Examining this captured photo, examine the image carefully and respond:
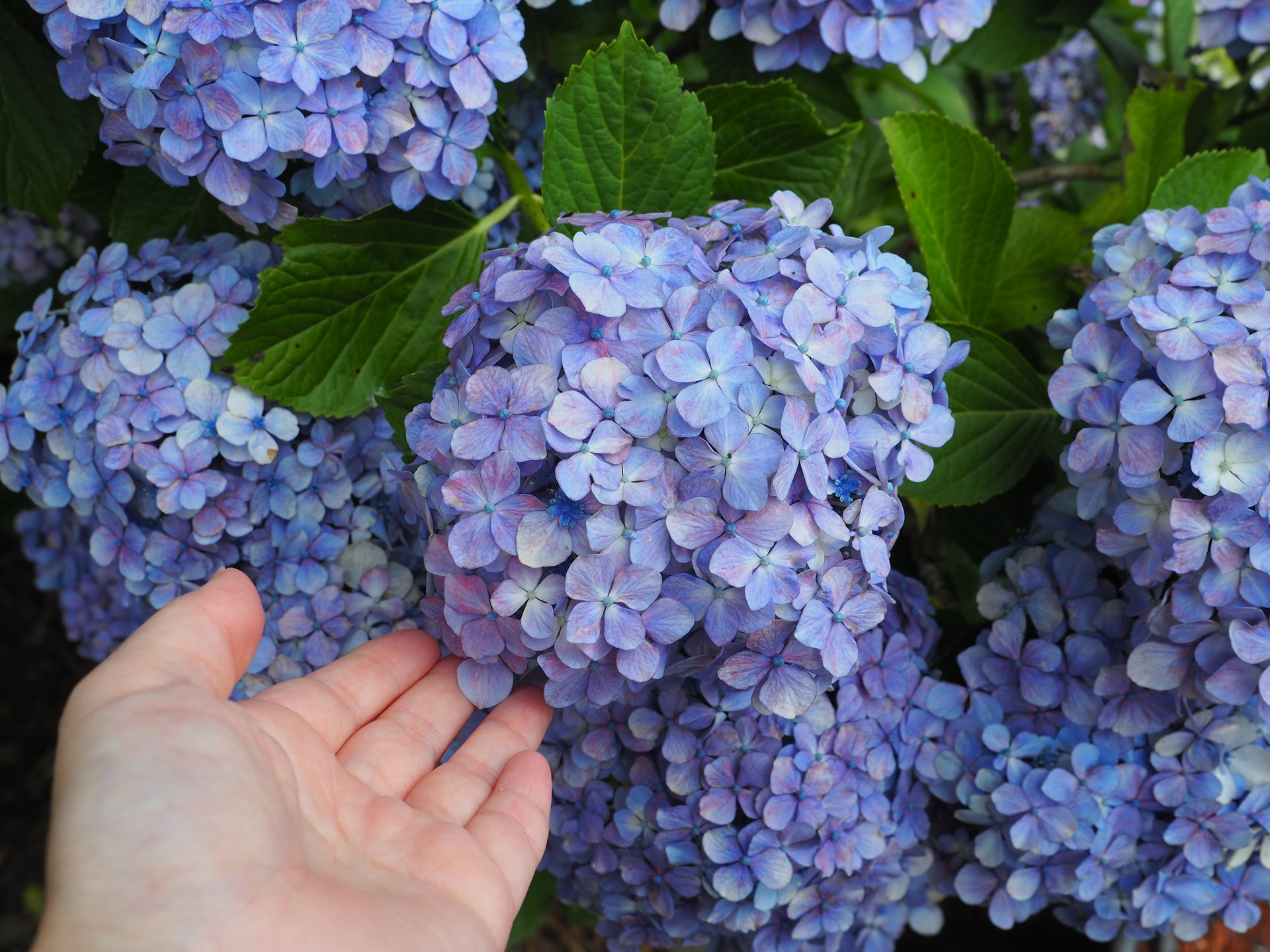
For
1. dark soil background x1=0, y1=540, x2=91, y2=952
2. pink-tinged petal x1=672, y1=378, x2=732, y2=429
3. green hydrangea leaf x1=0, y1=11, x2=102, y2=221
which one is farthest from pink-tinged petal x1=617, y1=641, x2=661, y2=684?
dark soil background x1=0, y1=540, x2=91, y2=952

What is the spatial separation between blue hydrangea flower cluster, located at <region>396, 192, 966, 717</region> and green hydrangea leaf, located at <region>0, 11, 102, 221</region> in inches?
26.4

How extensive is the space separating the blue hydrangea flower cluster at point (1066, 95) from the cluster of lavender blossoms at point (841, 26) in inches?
48.3

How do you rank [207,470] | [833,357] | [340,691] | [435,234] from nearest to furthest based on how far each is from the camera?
[833,357]
[340,691]
[207,470]
[435,234]

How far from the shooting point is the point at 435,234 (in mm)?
1303

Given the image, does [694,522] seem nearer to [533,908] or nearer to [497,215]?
[497,215]

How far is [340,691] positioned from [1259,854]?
3.52ft

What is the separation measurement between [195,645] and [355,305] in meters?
0.50

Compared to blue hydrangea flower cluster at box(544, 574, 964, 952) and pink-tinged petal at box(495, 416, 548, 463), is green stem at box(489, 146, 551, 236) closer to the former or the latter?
pink-tinged petal at box(495, 416, 548, 463)

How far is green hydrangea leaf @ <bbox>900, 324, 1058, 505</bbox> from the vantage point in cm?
126

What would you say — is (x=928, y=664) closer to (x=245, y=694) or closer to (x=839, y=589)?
(x=839, y=589)

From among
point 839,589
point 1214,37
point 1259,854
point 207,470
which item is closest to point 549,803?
point 839,589

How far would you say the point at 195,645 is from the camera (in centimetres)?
92

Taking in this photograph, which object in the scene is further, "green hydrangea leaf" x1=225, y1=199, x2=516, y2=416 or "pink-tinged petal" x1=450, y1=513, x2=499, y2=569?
"green hydrangea leaf" x1=225, y1=199, x2=516, y2=416

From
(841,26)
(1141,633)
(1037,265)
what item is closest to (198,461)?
(841,26)
